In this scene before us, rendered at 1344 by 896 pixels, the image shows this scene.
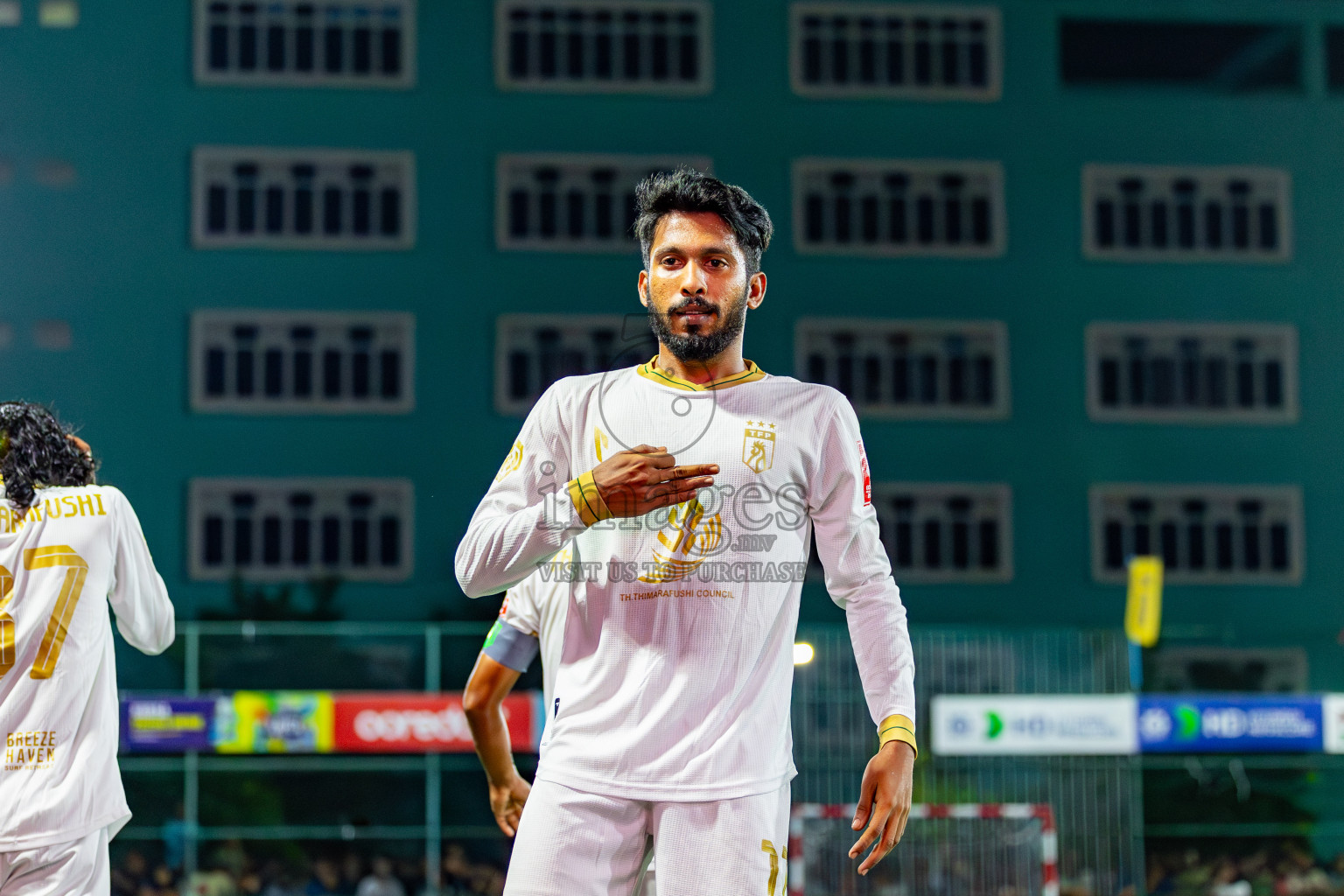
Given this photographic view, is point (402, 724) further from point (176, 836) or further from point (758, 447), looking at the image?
point (758, 447)

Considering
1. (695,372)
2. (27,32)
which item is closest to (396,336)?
(27,32)

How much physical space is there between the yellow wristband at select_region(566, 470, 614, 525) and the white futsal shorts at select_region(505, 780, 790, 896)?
589mm

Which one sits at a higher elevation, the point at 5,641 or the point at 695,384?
the point at 695,384

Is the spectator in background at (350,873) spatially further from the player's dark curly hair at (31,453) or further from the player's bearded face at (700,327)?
the player's bearded face at (700,327)

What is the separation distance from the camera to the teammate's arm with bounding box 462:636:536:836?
4805 millimetres

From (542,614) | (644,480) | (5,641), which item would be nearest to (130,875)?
(5,641)

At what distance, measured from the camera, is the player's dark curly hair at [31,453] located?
4.48 metres

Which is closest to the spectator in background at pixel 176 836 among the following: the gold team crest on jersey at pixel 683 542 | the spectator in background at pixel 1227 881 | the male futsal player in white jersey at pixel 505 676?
the spectator in background at pixel 1227 881

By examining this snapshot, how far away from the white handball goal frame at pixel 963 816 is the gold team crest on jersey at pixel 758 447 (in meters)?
14.1

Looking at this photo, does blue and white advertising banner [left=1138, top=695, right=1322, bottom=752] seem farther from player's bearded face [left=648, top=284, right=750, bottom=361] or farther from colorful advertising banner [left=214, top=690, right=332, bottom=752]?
player's bearded face [left=648, top=284, right=750, bottom=361]

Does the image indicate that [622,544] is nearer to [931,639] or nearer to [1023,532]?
[931,639]

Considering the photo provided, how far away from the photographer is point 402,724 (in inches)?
895

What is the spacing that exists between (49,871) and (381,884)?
1753 centimetres

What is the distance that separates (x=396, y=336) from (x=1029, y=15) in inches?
591
